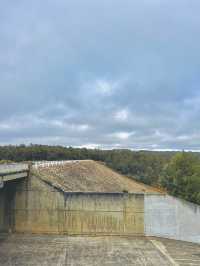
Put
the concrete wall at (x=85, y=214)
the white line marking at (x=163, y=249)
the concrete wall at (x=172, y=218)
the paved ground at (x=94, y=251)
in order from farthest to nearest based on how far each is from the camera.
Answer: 1. the concrete wall at (x=85, y=214)
2. the concrete wall at (x=172, y=218)
3. the white line marking at (x=163, y=249)
4. the paved ground at (x=94, y=251)

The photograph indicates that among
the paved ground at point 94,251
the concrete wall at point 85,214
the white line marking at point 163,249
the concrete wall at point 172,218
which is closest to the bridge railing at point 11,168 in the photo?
the concrete wall at point 85,214

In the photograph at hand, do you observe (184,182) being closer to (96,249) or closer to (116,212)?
(116,212)

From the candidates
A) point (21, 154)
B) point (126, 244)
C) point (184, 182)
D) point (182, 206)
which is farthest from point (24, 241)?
point (21, 154)

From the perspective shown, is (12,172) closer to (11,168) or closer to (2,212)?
(11,168)

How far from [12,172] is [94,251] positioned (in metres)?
8.50

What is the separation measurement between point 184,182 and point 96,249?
22.5m

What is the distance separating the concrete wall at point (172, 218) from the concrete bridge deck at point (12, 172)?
411 inches

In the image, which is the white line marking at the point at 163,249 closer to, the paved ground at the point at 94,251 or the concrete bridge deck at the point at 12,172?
the paved ground at the point at 94,251

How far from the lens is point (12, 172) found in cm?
2998

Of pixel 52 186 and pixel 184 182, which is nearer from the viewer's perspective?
pixel 52 186

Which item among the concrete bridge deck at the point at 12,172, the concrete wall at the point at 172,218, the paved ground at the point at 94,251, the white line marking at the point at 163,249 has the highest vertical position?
the concrete bridge deck at the point at 12,172

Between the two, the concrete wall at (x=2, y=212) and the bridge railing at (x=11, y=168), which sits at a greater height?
the bridge railing at (x=11, y=168)

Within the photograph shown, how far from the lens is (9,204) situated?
110ft

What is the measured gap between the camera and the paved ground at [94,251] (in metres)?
24.4
